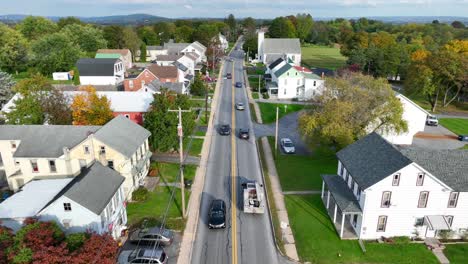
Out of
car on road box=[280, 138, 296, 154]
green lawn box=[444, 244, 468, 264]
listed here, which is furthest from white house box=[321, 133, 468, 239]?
car on road box=[280, 138, 296, 154]

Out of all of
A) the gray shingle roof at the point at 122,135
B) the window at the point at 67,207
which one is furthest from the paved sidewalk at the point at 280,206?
the window at the point at 67,207

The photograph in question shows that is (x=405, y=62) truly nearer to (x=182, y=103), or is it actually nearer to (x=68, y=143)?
(x=182, y=103)

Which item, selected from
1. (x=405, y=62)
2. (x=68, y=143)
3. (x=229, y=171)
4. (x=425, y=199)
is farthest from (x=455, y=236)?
(x=405, y=62)

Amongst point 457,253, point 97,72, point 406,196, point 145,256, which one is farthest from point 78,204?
point 97,72

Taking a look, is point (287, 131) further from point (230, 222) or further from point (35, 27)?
point (35, 27)

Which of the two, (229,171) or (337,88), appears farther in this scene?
(337,88)

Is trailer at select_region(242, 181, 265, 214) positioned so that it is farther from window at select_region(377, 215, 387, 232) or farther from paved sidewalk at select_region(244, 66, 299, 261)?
window at select_region(377, 215, 387, 232)
